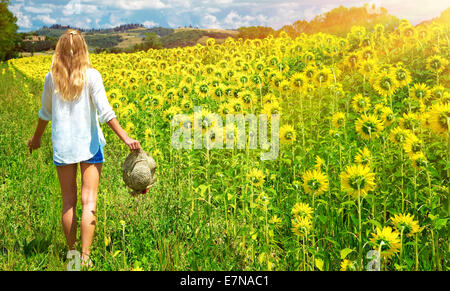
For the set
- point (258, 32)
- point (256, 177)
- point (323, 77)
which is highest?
point (258, 32)

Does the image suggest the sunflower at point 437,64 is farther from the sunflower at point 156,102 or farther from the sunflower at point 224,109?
the sunflower at point 156,102

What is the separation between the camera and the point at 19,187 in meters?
4.94

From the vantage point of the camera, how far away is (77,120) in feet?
10.6

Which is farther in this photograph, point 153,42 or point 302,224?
point 153,42

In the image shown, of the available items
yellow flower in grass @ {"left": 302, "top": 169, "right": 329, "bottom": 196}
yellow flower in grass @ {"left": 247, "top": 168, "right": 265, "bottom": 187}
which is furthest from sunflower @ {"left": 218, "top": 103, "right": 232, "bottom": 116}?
yellow flower in grass @ {"left": 302, "top": 169, "right": 329, "bottom": 196}

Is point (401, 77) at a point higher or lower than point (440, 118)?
higher

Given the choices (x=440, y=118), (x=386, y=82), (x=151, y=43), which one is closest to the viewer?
(x=440, y=118)

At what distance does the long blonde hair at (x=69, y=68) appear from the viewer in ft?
10.3

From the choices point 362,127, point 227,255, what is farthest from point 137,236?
point 362,127

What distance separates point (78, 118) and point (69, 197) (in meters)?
0.67

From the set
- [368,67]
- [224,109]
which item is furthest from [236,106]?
[368,67]

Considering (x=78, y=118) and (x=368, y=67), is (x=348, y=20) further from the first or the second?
(x=78, y=118)

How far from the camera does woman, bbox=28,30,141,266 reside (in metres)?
3.17
